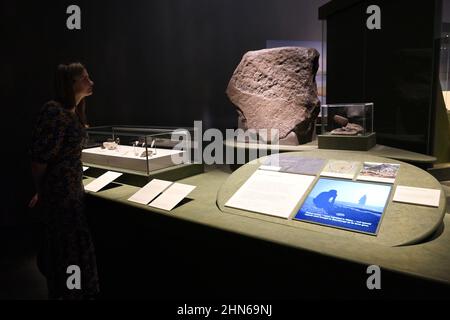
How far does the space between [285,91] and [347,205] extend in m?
1.82

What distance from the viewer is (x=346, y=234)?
5.16 ft

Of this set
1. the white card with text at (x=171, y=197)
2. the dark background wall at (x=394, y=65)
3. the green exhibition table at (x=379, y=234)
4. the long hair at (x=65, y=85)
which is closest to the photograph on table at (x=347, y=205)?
the green exhibition table at (x=379, y=234)

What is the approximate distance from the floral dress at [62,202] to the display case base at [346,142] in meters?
1.82

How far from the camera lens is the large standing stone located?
329 centimetres

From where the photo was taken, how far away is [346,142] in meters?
2.78

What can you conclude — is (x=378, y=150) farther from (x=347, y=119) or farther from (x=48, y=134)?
(x=48, y=134)

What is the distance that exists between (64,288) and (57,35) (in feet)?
8.83

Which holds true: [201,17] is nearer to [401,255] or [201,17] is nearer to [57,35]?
[57,35]

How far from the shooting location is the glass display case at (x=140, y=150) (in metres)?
2.64

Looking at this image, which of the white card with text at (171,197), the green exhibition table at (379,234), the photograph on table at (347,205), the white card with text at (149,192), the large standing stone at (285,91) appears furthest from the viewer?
the large standing stone at (285,91)

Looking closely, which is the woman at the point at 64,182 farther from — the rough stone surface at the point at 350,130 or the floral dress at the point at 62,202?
the rough stone surface at the point at 350,130

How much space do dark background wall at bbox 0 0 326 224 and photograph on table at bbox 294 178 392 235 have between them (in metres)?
2.86

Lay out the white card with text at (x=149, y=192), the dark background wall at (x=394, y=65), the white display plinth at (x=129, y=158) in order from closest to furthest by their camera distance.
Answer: the white card with text at (x=149, y=192), the white display plinth at (x=129, y=158), the dark background wall at (x=394, y=65)
